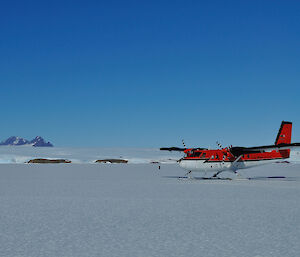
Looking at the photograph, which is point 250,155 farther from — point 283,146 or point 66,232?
point 66,232

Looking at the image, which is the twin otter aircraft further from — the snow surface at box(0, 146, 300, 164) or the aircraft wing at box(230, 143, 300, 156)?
the snow surface at box(0, 146, 300, 164)

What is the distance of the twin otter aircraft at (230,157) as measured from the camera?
3297 cm

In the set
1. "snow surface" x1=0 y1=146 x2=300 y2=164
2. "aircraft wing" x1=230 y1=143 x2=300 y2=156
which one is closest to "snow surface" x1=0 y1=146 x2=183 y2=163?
"snow surface" x1=0 y1=146 x2=300 y2=164

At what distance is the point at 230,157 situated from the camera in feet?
112

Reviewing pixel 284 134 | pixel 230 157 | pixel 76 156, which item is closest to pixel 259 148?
pixel 230 157

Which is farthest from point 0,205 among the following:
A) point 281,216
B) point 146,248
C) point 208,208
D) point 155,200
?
point 281,216

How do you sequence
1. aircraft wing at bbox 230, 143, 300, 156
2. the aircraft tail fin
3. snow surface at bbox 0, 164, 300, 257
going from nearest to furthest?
snow surface at bbox 0, 164, 300, 257 < aircraft wing at bbox 230, 143, 300, 156 < the aircraft tail fin

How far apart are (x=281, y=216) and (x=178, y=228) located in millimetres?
4004

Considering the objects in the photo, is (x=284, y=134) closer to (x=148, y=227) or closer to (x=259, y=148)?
(x=259, y=148)

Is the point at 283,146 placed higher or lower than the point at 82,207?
higher

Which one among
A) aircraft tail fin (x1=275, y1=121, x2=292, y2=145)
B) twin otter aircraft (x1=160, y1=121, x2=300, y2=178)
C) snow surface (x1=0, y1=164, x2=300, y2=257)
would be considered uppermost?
aircraft tail fin (x1=275, y1=121, x2=292, y2=145)

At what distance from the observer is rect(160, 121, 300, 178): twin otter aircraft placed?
3297 centimetres

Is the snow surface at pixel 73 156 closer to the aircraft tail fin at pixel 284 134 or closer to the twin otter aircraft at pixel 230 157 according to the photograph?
the aircraft tail fin at pixel 284 134

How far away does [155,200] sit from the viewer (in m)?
17.6
